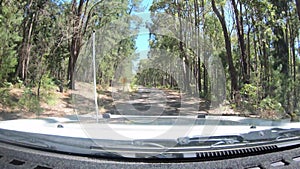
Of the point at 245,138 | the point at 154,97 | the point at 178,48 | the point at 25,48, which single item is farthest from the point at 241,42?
the point at 25,48

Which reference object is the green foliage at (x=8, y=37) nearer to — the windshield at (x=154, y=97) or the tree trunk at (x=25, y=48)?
the tree trunk at (x=25, y=48)

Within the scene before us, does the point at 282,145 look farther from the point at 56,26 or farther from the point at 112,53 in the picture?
the point at 56,26

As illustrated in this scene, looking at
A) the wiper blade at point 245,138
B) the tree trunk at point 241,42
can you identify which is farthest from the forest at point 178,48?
the wiper blade at point 245,138

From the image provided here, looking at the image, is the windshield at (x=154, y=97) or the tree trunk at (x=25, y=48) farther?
the tree trunk at (x=25, y=48)

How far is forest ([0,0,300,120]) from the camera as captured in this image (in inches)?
38.9

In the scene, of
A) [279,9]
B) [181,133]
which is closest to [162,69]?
[181,133]

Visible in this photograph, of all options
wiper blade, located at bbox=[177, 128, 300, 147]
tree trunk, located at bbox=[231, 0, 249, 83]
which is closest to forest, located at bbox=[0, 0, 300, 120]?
tree trunk, located at bbox=[231, 0, 249, 83]

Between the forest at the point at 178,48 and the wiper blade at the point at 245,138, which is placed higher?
the forest at the point at 178,48

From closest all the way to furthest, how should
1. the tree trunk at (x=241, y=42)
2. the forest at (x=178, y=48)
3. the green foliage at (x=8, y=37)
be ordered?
1. the forest at (x=178, y=48)
2. the tree trunk at (x=241, y=42)
3. the green foliage at (x=8, y=37)

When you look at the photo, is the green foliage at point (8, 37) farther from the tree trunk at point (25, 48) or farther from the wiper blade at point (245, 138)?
the wiper blade at point (245, 138)

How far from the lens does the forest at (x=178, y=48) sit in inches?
38.9

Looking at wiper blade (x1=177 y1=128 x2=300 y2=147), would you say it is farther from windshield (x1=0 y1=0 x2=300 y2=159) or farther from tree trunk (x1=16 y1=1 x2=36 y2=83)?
tree trunk (x1=16 y1=1 x2=36 y2=83)

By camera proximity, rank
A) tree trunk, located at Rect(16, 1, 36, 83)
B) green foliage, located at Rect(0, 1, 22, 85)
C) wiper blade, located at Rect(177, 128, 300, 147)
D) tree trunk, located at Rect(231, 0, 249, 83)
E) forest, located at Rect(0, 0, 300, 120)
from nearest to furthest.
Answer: wiper blade, located at Rect(177, 128, 300, 147)
forest, located at Rect(0, 0, 300, 120)
tree trunk, located at Rect(231, 0, 249, 83)
green foliage, located at Rect(0, 1, 22, 85)
tree trunk, located at Rect(16, 1, 36, 83)

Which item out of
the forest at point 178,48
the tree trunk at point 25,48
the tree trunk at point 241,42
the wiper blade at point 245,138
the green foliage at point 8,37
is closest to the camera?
the wiper blade at point 245,138
